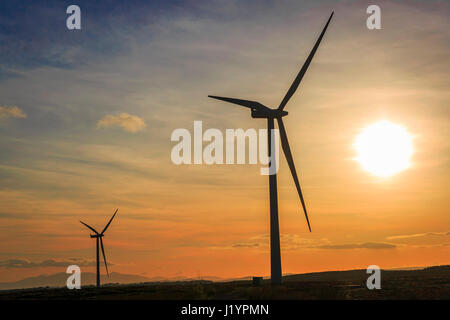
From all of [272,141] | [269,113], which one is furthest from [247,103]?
[272,141]

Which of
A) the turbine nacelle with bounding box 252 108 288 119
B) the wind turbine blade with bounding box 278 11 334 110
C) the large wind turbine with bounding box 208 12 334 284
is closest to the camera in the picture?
the large wind turbine with bounding box 208 12 334 284

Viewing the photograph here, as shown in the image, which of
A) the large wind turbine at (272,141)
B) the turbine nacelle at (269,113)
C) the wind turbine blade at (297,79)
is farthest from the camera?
the turbine nacelle at (269,113)

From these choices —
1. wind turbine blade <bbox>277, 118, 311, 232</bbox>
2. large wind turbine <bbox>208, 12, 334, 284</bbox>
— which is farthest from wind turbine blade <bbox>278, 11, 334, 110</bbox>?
wind turbine blade <bbox>277, 118, 311, 232</bbox>

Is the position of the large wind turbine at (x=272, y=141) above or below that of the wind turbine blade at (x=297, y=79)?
below

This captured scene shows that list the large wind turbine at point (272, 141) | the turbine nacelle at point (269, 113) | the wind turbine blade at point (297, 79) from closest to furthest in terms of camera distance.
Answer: the large wind turbine at point (272, 141) < the wind turbine blade at point (297, 79) < the turbine nacelle at point (269, 113)

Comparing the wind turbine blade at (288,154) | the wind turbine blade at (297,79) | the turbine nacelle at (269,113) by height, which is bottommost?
the wind turbine blade at (288,154)

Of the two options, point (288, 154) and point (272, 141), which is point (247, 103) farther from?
point (288, 154)

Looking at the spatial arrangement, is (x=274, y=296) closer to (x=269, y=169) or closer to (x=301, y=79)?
(x=269, y=169)

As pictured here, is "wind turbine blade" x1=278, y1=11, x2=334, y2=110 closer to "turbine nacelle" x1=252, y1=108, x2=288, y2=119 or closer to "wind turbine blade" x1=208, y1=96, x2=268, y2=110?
"turbine nacelle" x1=252, y1=108, x2=288, y2=119

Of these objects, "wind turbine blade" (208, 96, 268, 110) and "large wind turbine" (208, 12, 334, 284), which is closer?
"large wind turbine" (208, 12, 334, 284)

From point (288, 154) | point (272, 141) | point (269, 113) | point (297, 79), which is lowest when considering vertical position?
point (288, 154)

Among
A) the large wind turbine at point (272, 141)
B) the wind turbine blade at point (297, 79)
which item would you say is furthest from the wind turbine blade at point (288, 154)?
the wind turbine blade at point (297, 79)

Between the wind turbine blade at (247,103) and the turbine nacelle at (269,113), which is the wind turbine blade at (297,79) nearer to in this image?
the turbine nacelle at (269,113)
